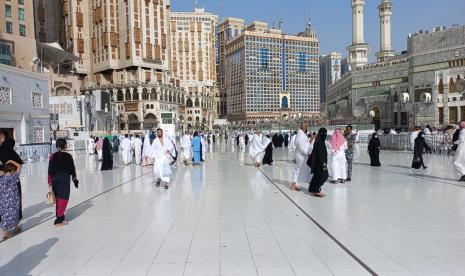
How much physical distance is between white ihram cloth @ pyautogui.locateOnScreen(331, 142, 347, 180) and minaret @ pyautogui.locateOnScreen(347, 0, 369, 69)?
54.0m

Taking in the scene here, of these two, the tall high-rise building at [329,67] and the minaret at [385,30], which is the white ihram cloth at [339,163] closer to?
the minaret at [385,30]

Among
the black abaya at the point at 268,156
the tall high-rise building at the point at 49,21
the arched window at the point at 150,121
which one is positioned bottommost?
the black abaya at the point at 268,156

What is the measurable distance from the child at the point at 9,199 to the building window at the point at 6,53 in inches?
1449

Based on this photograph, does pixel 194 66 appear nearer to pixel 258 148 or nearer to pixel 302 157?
pixel 258 148

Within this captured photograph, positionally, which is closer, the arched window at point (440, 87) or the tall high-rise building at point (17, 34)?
the tall high-rise building at point (17, 34)

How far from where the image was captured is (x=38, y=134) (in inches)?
849

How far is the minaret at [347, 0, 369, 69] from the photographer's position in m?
59.7

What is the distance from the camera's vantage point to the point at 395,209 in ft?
21.0

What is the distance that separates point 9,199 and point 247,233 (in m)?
3.28

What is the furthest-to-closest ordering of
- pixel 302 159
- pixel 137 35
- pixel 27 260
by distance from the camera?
pixel 137 35 < pixel 302 159 < pixel 27 260

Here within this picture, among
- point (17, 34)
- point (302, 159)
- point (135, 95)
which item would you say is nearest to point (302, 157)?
point (302, 159)

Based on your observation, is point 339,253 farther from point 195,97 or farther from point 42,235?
point 195,97

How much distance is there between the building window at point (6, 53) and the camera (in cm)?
3597

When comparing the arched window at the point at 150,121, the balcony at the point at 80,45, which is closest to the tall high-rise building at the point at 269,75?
the arched window at the point at 150,121
